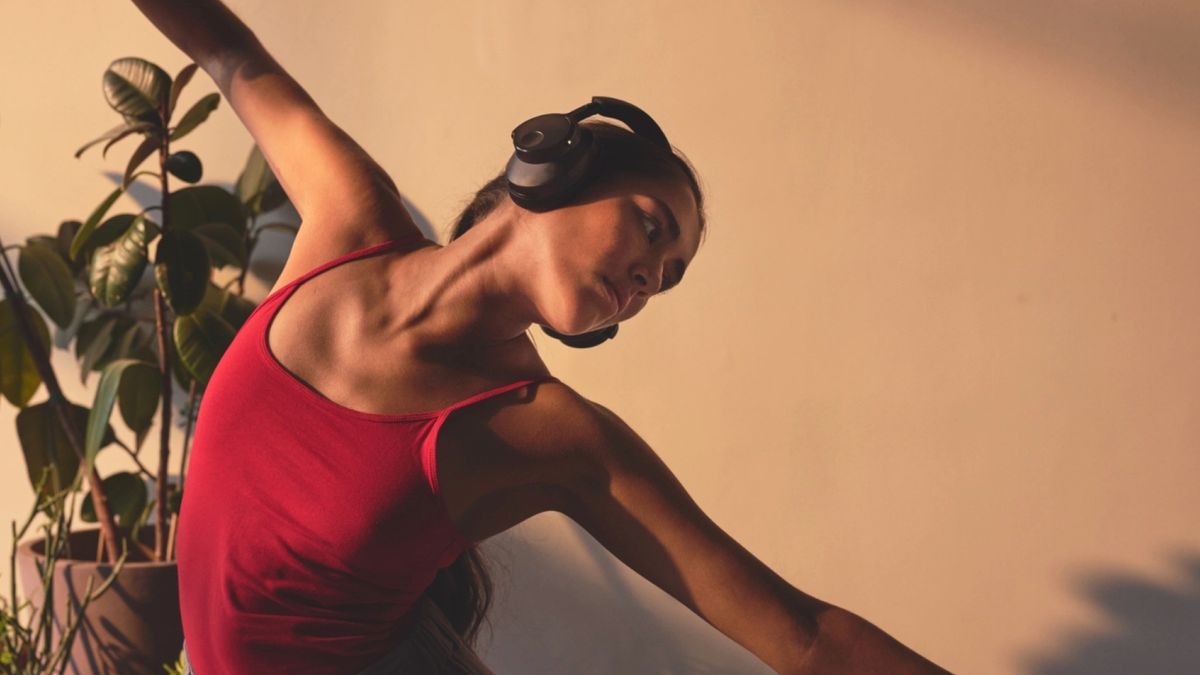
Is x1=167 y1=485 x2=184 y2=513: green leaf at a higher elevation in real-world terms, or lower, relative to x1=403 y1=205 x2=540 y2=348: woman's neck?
lower

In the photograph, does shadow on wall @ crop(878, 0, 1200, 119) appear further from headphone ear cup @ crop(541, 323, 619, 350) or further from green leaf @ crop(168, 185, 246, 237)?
green leaf @ crop(168, 185, 246, 237)

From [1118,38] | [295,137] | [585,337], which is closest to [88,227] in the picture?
[295,137]

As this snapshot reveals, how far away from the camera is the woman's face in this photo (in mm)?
864

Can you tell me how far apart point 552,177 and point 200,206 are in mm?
1256

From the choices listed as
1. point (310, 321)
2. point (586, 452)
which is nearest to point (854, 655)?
point (586, 452)

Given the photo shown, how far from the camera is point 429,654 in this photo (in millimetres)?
954

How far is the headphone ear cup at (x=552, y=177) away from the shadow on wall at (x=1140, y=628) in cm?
115

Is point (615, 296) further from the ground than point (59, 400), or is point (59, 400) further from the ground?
point (615, 296)

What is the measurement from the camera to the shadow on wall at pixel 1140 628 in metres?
1.63

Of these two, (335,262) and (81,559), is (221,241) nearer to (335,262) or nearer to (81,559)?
(81,559)

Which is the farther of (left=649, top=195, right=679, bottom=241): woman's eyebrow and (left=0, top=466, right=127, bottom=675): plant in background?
(left=0, top=466, right=127, bottom=675): plant in background

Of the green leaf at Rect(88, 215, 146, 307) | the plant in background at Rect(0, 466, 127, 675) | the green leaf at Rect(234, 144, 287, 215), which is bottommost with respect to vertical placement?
the plant in background at Rect(0, 466, 127, 675)

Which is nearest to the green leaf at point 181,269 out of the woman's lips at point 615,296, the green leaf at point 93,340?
the green leaf at point 93,340

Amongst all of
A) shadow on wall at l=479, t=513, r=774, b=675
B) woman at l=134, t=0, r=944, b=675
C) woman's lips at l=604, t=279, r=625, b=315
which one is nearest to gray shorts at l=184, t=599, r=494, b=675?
woman at l=134, t=0, r=944, b=675
